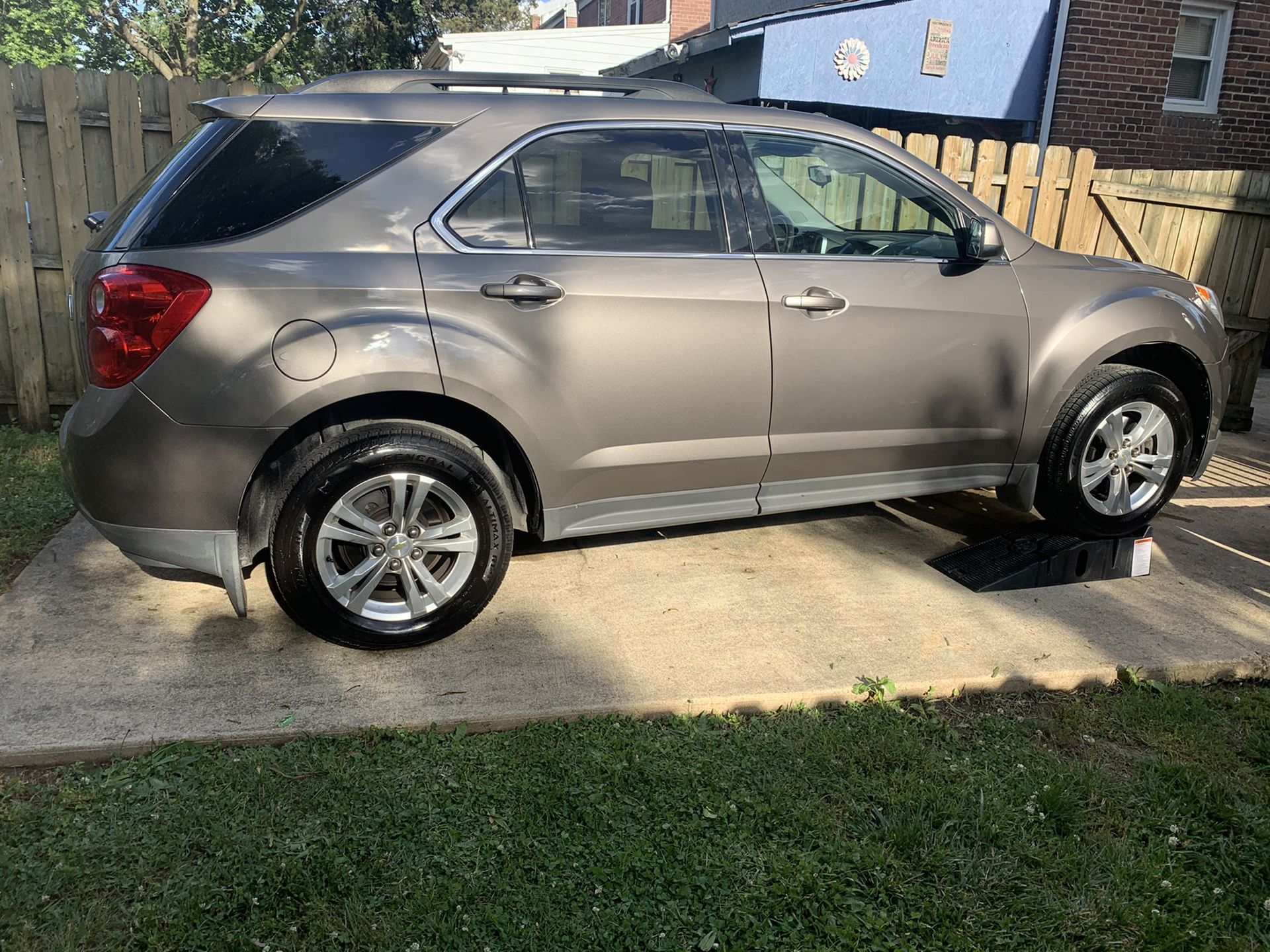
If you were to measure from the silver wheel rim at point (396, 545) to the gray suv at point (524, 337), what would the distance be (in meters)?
0.01

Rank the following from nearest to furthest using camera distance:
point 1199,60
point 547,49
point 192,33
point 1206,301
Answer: point 1206,301
point 1199,60
point 547,49
point 192,33

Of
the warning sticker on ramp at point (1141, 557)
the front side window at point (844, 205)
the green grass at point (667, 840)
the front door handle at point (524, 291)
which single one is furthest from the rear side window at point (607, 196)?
the warning sticker on ramp at point (1141, 557)

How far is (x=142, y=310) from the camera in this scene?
317 cm

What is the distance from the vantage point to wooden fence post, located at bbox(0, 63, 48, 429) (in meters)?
6.10

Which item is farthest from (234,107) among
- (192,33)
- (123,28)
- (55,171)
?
(123,28)

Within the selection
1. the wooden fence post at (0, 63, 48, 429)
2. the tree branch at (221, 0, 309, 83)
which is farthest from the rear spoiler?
the tree branch at (221, 0, 309, 83)

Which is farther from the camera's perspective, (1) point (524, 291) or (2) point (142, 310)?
(1) point (524, 291)

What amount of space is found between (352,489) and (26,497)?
2.77 meters

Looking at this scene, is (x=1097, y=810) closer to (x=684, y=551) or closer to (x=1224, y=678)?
(x=1224, y=678)

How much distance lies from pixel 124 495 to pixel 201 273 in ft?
2.63

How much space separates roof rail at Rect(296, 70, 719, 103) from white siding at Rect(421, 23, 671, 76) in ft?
42.3

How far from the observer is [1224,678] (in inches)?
145

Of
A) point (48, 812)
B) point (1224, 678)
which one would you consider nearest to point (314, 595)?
point (48, 812)

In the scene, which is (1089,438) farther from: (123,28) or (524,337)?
(123,28)
